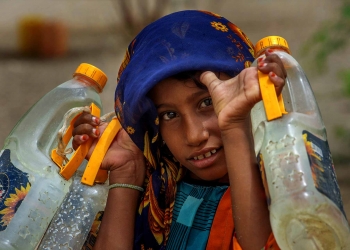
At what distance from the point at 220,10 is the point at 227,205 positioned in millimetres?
4865

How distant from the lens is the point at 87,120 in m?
2.07

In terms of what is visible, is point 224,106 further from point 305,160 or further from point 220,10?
point 220,10

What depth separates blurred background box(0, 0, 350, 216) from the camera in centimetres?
500

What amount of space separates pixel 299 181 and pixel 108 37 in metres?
5.31

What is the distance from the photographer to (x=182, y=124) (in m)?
1.82

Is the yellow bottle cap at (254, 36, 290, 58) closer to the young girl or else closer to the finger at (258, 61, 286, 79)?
the young girl

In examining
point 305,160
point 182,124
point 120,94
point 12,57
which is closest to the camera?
point 305,160

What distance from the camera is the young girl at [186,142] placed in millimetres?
1571

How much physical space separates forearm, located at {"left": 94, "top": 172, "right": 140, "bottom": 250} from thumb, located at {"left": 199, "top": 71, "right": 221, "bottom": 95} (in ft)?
1.78

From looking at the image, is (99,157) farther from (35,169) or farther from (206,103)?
(206,103)

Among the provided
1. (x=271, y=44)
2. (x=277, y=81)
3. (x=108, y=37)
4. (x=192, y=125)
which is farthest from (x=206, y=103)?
(x=108, y=37)

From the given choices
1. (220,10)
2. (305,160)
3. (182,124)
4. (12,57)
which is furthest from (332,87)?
(305,160)

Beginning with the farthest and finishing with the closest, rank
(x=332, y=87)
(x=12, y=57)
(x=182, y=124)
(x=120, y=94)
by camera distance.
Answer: (x=12, y=57), (x=332, y=87), (x=120, y=94), (x=182, y=124)

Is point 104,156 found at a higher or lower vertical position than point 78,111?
lower
